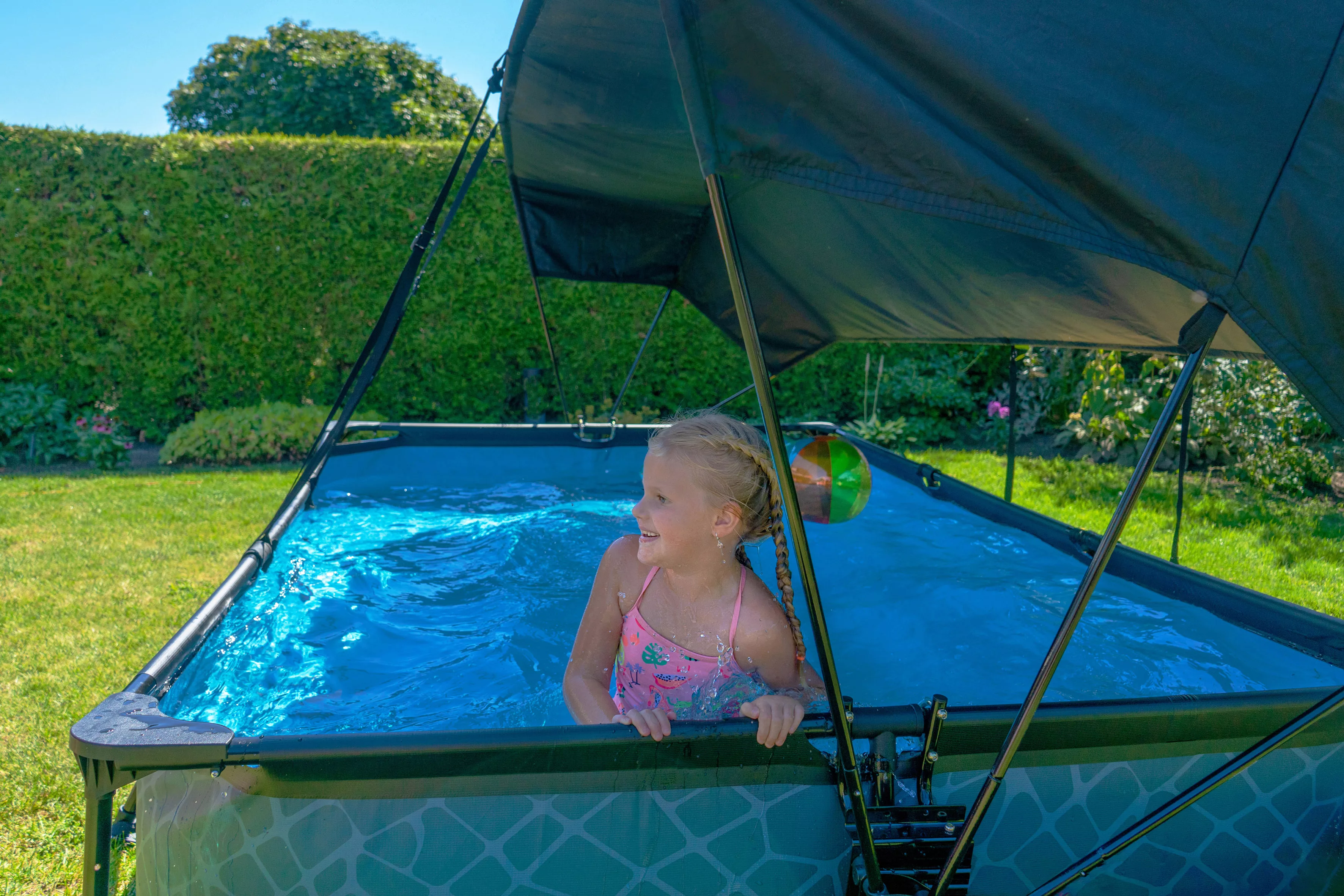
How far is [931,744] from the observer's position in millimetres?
1564

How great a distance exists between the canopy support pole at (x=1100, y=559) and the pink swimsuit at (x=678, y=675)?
2.37ft

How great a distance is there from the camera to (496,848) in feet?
5.13

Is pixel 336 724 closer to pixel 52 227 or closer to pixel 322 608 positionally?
pixel 322 608

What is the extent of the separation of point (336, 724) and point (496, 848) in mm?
1421

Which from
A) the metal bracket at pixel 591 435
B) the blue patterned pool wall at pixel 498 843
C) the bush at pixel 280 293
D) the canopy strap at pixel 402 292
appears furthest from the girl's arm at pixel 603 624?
the bush at pixel 280 293

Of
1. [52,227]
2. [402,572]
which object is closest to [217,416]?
[52,227]

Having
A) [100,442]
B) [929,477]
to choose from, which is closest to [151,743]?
[929,477]

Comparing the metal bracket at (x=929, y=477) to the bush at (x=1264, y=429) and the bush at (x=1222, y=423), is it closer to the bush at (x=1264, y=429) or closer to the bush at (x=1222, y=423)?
the bush at (x=1222, y=423)

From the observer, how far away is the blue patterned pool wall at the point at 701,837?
1549 millimetres

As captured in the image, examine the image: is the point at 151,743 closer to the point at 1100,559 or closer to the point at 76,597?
the point at 1100,559

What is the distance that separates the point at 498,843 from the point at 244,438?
705 cm

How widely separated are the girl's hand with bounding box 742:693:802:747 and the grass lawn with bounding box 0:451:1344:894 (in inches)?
74.4

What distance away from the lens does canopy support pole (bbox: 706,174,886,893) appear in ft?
4.22

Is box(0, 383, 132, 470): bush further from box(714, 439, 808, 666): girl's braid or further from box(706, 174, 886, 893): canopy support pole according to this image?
box(706, 174, 886, 893): canopy support pole
